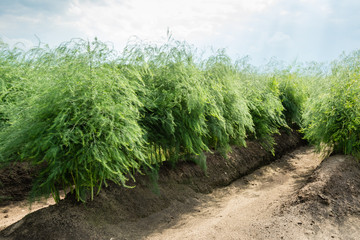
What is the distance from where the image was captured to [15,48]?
6277 millimetres

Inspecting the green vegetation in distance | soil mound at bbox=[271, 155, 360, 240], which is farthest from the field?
soil mound at bbox=[271, 155, 360, 240]

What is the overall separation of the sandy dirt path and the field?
16.5 inches

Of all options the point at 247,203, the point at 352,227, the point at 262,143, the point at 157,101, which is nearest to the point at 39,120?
the point at 157,101

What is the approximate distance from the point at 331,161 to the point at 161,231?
3.16 meters

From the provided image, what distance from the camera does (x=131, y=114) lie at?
387 cm

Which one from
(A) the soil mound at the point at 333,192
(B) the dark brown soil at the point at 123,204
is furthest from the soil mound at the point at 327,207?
(B) the dark brown soil at the point at 123,204

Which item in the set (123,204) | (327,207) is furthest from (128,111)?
(327,207)

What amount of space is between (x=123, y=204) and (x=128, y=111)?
1392mm

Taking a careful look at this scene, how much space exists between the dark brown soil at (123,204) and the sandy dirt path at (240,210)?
186mm

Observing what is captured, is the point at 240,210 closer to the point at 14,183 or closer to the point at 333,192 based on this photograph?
the point at 333,192

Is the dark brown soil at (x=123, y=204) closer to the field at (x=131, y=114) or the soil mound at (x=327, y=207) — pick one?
the field at (x=131, y=114)

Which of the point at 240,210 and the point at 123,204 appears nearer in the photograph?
the point at 123,204

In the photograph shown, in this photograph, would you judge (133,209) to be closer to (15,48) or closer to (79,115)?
(79,115)

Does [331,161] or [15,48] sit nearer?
[331,161]
